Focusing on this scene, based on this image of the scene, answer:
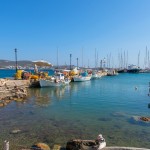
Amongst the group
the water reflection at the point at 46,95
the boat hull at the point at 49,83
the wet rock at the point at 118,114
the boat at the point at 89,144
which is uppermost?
the boat hull at the point at 49,83

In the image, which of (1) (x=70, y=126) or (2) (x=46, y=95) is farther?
(2) (x=46, y=95)

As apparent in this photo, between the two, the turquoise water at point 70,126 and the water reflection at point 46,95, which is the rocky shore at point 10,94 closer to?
the water reflection at point 46,95

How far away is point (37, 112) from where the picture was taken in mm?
24969

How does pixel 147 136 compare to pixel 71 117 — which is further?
pixel 71 117

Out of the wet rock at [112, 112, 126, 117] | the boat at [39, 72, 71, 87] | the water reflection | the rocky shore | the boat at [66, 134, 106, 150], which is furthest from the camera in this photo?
the boat at [39, 72, 71, 87]

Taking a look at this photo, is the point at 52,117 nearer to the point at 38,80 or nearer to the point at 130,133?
the point at 130,133

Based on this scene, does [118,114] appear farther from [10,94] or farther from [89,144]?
[10,94]

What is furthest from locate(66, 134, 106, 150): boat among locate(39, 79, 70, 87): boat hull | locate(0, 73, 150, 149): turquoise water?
locate(39, 79, 70, 87): boat hull

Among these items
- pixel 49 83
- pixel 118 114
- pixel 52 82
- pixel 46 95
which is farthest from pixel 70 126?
pixel 52 82

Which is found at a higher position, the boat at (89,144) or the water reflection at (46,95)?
the boat at (89,144)

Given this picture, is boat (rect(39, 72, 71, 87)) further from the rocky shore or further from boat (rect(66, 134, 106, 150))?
boat (rect(66, 134, 106, 150))

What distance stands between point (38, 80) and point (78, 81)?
69.2ft

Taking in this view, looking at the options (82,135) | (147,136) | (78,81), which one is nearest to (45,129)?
(82,135)

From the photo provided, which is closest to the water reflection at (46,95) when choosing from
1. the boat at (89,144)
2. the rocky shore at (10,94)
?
the rocky shore at (10,94)
